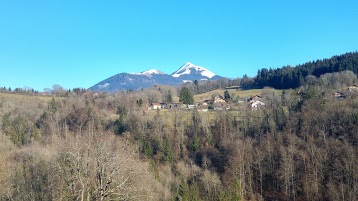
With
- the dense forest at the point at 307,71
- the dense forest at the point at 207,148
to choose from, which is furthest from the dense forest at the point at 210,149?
the dense forest at the point at 307,71

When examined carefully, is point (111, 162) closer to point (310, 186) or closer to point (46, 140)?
point (310, 186)

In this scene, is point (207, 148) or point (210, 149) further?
point (207, 148)

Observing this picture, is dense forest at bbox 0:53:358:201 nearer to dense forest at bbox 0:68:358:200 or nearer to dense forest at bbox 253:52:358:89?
dense forest at bbox 0:68:358:200

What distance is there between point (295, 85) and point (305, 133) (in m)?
52.9

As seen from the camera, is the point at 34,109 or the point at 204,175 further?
the point at 34,109

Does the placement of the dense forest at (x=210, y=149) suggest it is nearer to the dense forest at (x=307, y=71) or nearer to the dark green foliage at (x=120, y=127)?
the dark green foliage at (x=120, y=127)

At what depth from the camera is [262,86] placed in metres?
114

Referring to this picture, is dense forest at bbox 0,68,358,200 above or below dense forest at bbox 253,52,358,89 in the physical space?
below

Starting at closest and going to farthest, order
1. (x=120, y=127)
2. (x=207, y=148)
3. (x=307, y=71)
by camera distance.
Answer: (x=207, y=148), (x=120, y=127), (x=307, y=71)

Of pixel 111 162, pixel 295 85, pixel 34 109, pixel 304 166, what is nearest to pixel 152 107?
pixel 34 109

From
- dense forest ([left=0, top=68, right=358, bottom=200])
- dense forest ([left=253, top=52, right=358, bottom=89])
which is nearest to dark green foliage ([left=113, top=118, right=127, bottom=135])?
dense forest ([left=0, top=68, right=358, bottom=200])

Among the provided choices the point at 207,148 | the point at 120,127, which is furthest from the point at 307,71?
the point at 120,127

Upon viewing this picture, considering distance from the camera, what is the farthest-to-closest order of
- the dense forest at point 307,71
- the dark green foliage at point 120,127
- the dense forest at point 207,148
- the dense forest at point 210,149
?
the dense forest at point 307,71
the dark green foliage at point 120,127
the dense forest at point 210,149
the dense forest at point 207,148

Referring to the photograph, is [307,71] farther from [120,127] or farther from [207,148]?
[120,127]
